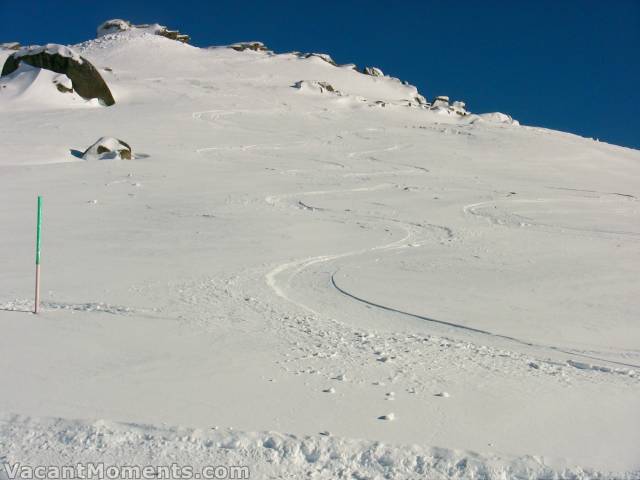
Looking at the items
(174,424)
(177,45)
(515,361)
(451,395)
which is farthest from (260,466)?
(177,45)

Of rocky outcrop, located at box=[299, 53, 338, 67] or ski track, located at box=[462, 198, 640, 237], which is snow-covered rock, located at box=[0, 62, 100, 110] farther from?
rocky outcrop, located at box=[299, 53, 338, 67]

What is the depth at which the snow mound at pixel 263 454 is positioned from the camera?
136 inches

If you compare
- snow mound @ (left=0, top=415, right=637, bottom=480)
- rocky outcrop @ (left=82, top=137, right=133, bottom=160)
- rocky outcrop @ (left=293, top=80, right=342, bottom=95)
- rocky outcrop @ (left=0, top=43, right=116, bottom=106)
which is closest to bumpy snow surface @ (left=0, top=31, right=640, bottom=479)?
snow mound @ (left=0, top=415, right=637, bottom=480)

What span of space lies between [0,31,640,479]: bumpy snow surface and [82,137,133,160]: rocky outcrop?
755 millimetres

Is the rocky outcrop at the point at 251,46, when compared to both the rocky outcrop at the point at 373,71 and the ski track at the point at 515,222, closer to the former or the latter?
the rocky outcrop at the point at 373,71

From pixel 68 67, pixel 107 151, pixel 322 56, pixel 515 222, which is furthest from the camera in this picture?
pixel 322 56

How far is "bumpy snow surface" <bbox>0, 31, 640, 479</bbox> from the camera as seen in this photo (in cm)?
368

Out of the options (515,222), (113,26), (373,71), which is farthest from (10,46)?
(515,222)

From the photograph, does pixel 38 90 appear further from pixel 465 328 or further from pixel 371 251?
pixel 465 328

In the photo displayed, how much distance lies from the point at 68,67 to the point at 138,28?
3051 cm

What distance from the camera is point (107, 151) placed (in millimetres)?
17422

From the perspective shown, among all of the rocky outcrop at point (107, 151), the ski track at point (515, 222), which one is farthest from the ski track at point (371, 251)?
the rocky outcrop at point (107, 151)

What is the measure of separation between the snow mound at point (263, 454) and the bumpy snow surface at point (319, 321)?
12 millimetres

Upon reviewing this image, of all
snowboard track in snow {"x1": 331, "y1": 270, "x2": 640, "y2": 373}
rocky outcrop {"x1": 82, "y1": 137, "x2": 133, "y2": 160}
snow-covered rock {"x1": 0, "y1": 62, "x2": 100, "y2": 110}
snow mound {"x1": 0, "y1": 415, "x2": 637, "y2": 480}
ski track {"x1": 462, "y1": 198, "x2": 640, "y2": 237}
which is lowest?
snow mound {"x1": 0, "y1": 415, "x2": 637, "y2": 480}
